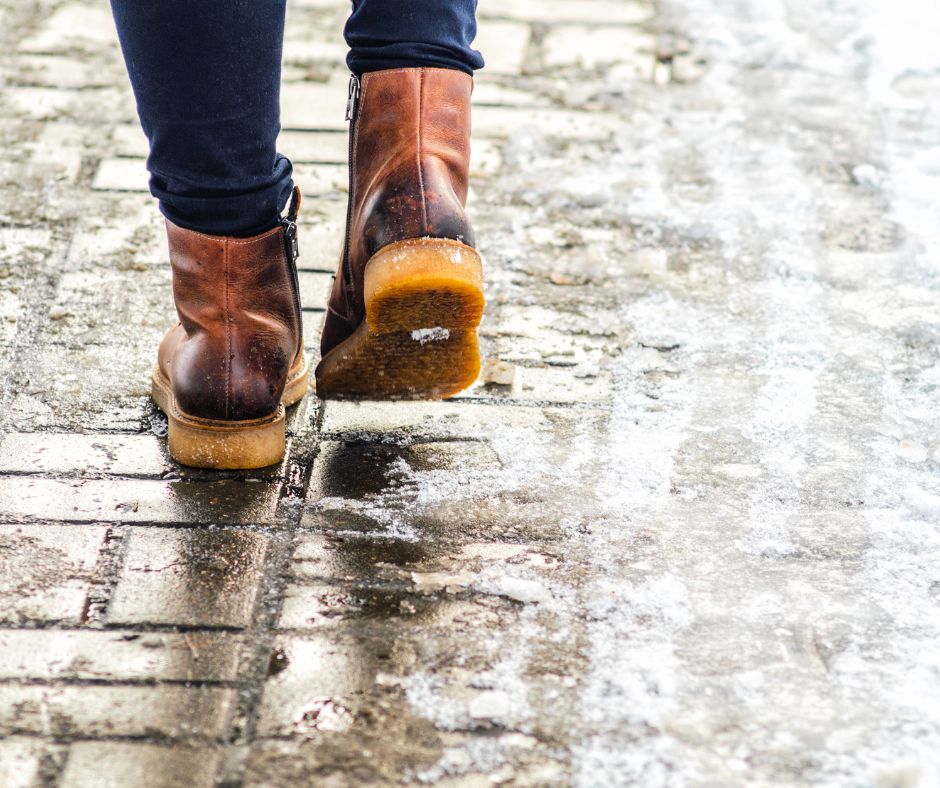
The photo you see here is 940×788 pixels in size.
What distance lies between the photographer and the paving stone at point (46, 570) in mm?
1423

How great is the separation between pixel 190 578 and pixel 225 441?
254 mm

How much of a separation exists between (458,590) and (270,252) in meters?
0.54

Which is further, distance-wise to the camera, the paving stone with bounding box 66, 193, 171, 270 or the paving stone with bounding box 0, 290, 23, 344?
the paving stone with bounding box 66, 193, 171, 270

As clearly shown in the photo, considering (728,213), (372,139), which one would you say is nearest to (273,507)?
(372,139)

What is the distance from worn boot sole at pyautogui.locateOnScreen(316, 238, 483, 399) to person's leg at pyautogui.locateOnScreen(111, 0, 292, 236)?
0.21 metres

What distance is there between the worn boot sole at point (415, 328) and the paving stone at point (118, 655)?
458 mm

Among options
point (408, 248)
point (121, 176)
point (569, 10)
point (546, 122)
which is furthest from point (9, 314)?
point (569, 10)

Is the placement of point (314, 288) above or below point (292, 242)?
below

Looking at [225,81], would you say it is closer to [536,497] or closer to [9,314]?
[536,497]

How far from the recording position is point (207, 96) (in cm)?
143

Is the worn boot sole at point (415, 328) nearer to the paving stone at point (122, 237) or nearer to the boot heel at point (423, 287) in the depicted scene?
the boot heel at point (423, 287)

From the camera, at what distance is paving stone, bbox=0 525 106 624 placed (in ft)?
4.67

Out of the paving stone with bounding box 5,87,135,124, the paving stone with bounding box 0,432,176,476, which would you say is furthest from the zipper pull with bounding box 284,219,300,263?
the paving stone with bounding box 5,87,135,124

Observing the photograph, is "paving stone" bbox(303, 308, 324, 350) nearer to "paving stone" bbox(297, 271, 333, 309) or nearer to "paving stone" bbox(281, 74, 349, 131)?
"paving stone" bbox(297, 271, 333, 309)
